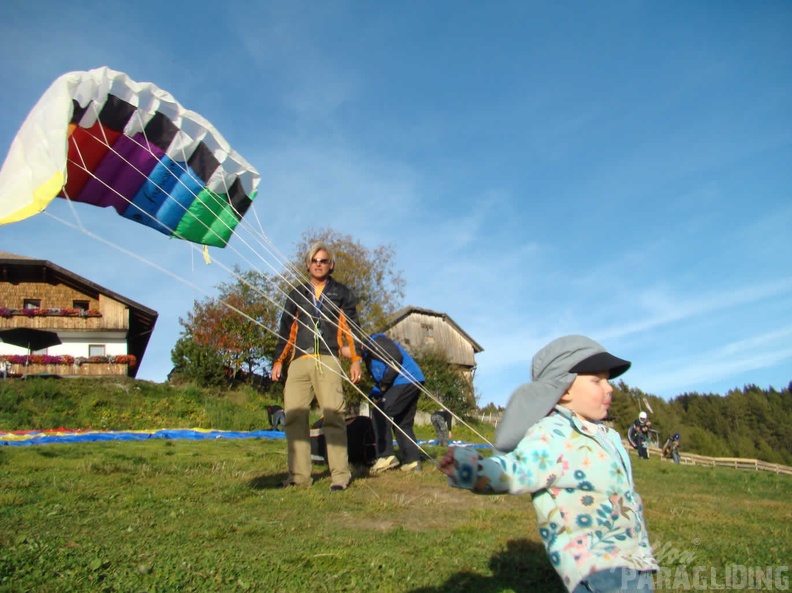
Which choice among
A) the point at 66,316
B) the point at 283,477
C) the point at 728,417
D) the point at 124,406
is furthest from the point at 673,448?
the point at 728,417

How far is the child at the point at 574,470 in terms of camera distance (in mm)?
2436

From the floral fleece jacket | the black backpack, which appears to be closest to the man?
the black backpack

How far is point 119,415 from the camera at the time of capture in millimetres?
20609

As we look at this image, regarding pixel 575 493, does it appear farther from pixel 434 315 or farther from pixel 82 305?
pixel 434 315

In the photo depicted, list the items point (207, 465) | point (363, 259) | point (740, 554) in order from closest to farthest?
1. point (740, 554)
2. point (207, 465)
3. point (363, 259)

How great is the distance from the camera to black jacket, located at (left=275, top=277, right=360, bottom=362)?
20.8 ft

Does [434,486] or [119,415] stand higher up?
[119,415]

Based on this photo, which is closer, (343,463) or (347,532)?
(347,532)

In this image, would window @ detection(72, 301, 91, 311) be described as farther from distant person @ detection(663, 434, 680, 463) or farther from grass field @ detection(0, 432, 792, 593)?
distant person @ detection(663, 434, 680, 463)

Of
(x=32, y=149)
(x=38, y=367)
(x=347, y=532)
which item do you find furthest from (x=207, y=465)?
(x=38, y=367)

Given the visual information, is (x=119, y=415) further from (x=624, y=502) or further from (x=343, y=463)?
(x=624, y=502)

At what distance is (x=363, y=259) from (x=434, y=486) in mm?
30555

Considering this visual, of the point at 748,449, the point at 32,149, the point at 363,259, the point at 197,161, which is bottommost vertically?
the point at 748,449

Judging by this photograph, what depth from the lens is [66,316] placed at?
2844cm
